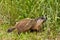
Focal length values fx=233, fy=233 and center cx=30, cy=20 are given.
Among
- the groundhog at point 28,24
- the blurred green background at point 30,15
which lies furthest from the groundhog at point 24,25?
the blurred green background at point 30,15

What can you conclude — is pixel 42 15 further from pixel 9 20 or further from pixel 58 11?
pixel 9 20

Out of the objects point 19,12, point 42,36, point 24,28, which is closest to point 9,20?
point 19,12

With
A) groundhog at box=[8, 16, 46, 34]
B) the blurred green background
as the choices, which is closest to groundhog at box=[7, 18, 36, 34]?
groundhog at box=[8, 16, 46, 34]

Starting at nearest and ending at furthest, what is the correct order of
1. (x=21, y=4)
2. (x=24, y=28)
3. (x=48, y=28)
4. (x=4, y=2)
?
(x=48, y=28) → (x=24, y=28) → (x=21, y=4) → (x=4, y=2)

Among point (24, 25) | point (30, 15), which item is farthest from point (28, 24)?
point (30, 15)

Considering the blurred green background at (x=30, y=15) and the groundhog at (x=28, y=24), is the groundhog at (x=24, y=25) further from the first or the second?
the blurred green background at (x=30, y=15)

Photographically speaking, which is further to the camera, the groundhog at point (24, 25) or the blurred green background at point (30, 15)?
the groundhog at point (24, 25)

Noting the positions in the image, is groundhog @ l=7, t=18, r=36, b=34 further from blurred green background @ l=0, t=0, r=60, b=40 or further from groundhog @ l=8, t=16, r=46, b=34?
blurred green background @ l=0, t=0, r=60, b=40

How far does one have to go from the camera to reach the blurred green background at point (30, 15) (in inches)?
201

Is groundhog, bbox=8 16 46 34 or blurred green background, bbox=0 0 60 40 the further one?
groundhog, bbox=8 16 46 34

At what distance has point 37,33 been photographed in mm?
5352

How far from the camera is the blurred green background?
5.11 metres

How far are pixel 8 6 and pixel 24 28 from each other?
935mm

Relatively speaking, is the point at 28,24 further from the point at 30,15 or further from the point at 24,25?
the point at 30,15
